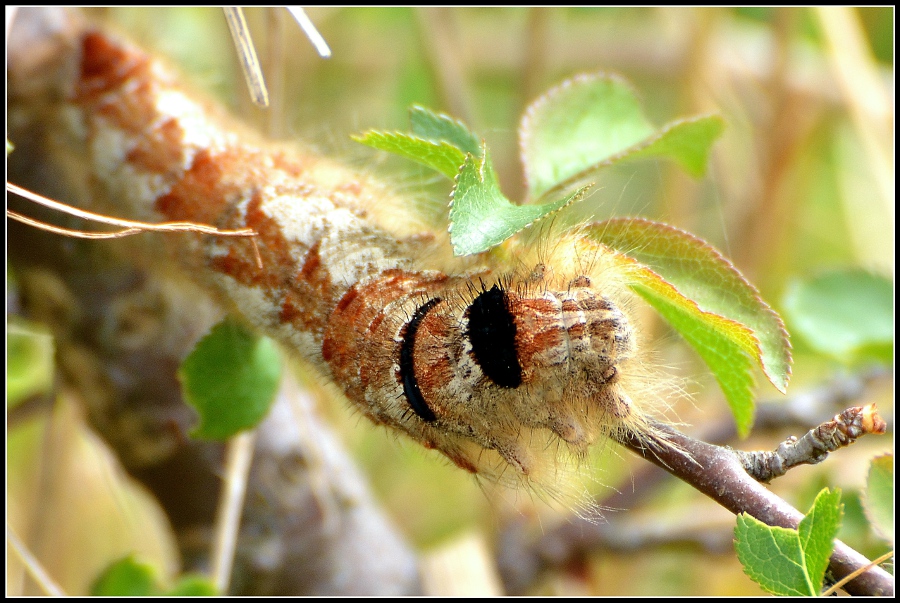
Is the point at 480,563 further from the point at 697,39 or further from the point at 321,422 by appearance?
the point at 697,39

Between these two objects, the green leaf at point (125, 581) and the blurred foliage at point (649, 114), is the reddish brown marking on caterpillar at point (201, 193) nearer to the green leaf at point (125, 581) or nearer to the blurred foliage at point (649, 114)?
the blurred foliage at point (649, 114)

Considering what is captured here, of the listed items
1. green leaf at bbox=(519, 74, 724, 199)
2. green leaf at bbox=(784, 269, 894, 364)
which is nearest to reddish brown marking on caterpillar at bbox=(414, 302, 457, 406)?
green leaf at bbox=(519, 74, 724, 199)

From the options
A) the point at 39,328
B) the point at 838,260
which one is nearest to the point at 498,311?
the point at 39,328

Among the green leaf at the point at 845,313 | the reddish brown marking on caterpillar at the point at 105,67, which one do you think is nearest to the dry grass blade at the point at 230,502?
the reddish brown marking on caterpillar at the point at 105,67

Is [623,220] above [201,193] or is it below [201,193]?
below

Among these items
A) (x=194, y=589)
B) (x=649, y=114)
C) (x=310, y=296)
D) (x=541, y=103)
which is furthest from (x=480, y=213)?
(x=649, y=114)

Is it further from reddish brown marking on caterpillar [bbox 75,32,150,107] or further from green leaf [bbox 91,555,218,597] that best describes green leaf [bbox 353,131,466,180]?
green leaf [bbox 91,555,218,597]

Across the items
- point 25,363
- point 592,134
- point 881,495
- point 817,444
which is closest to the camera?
point 817,444

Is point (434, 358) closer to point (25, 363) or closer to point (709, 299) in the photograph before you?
point (709, 299)
